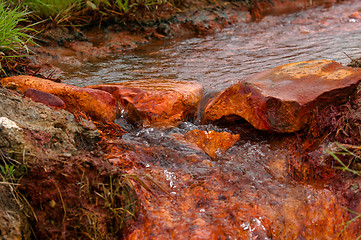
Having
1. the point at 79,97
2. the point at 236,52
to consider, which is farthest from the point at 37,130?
the point at 236,52

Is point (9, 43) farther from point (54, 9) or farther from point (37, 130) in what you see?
point (37, 130)

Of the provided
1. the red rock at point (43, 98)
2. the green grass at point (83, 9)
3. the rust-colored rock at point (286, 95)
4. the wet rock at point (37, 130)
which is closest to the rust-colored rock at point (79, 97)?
the red rock at point (43, 98)

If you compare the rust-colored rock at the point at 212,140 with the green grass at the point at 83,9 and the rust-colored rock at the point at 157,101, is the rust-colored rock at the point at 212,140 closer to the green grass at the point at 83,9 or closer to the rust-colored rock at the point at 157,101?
the rust-colored rock at the point at 157,101

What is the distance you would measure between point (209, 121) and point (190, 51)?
89.2 inches

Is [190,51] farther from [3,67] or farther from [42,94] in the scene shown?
[42,94]

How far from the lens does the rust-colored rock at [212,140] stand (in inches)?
109

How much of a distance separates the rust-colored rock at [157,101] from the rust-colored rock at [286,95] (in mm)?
233

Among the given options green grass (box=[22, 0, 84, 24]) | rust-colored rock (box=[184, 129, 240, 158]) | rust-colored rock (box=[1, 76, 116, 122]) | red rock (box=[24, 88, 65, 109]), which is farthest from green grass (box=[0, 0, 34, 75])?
rust-colored rock (box=[184, 129, 240, 158])

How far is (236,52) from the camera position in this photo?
5.14 meters

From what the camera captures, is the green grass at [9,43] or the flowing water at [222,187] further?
the green grass at [9,43]

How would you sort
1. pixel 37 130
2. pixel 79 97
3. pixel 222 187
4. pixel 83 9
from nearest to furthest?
pixel 37 130 → pixel 222 187 → pixel 79 97 → pixel 83 9

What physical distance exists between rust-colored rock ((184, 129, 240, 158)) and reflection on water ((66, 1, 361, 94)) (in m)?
1.06

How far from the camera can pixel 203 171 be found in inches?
96.3

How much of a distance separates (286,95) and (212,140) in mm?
660
